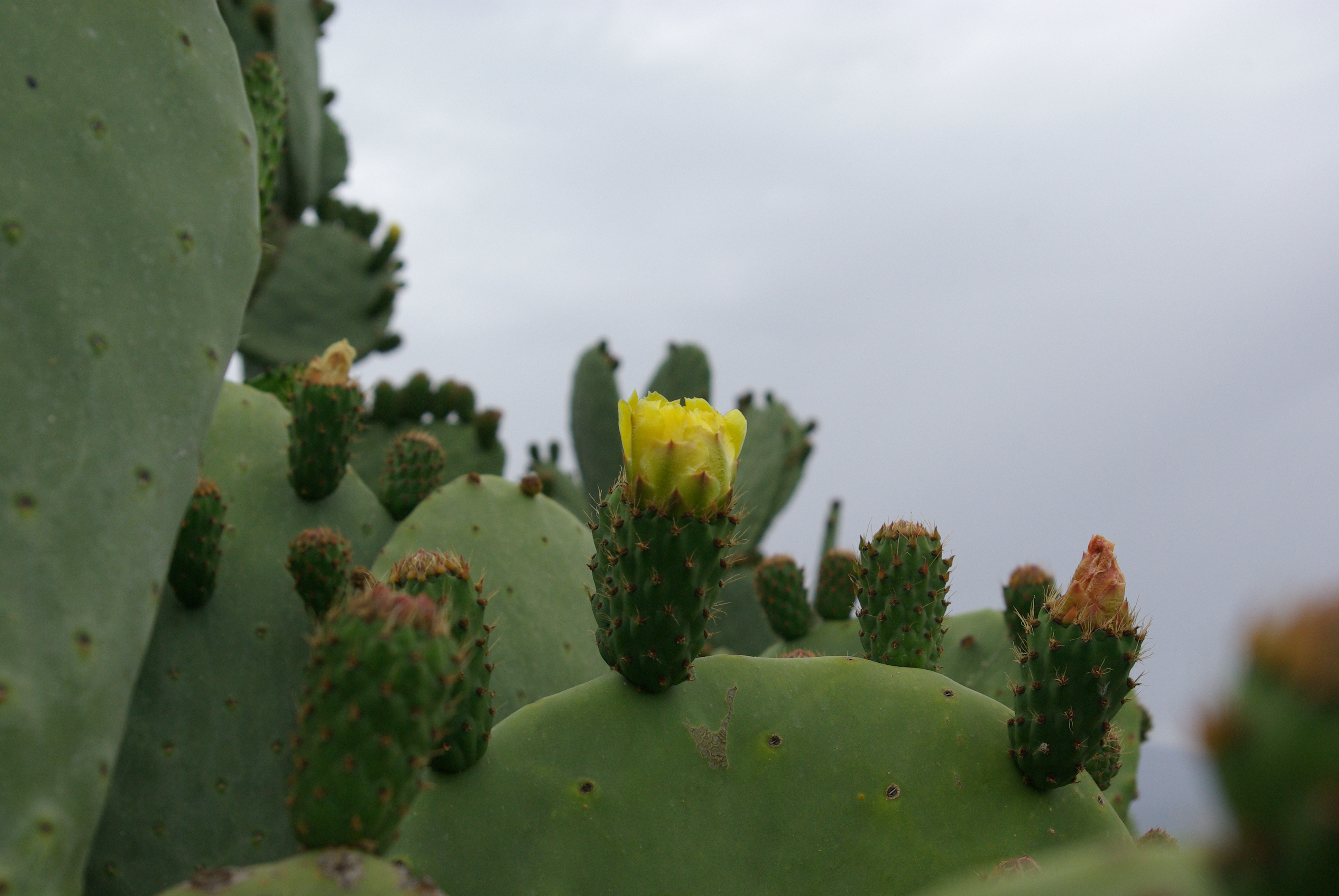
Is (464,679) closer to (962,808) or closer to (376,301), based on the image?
(962,808)

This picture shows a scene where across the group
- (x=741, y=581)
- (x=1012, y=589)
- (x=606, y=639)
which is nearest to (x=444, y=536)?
(x=606, y=639)

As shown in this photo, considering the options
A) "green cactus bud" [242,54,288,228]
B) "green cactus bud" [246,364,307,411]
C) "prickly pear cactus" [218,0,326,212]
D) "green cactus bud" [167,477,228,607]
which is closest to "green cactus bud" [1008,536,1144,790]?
"green cactus bud" [167,477,228,607]

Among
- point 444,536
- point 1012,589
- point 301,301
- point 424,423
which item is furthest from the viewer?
point 301,301

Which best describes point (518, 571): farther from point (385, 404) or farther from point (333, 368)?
point (385, 404)

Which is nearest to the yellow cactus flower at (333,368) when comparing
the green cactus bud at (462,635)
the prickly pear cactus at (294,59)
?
the green cactus bud at (462,635)

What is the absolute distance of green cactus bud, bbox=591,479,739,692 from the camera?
1.35 m

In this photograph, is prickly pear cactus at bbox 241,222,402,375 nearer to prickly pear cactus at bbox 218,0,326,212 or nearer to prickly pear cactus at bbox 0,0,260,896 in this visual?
prickly pear cactus at bbox 218,0,326,212

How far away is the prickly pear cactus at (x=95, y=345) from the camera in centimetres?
99

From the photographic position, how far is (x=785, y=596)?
275 cm

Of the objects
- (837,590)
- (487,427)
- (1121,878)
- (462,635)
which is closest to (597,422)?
(487,427)

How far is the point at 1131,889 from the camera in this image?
52cm

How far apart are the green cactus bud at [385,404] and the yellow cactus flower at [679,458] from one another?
8.77ft

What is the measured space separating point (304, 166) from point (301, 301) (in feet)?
1.92

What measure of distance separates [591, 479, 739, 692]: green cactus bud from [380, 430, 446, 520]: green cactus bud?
1.12 m
